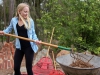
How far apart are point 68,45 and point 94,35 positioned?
74cm

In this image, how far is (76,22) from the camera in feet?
17.8

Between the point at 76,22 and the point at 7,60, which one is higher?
the point at 76,22

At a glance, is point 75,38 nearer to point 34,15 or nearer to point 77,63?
point 77,63

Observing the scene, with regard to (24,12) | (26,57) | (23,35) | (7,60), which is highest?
(24,12)

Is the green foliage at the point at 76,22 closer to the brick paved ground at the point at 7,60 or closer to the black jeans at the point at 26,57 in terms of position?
the brick paved ground at the point at 7,60

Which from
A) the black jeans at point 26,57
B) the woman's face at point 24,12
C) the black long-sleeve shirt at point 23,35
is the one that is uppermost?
the woman's face at point 24,12

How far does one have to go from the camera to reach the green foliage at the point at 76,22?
5.20 m

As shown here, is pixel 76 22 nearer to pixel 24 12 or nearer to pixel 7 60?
pixel 7 60

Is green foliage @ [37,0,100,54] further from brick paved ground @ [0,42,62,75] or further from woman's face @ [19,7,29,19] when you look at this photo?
woman's face @ [19,7,29,19]

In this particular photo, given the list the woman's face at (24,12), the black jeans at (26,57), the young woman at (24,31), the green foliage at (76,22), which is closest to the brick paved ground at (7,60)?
the green foliage at (76,22)

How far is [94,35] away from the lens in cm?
553

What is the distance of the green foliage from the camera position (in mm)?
5202

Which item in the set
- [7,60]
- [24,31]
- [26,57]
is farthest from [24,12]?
[7,60]

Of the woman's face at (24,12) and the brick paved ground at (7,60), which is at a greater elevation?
the woman's face at (24,12)
